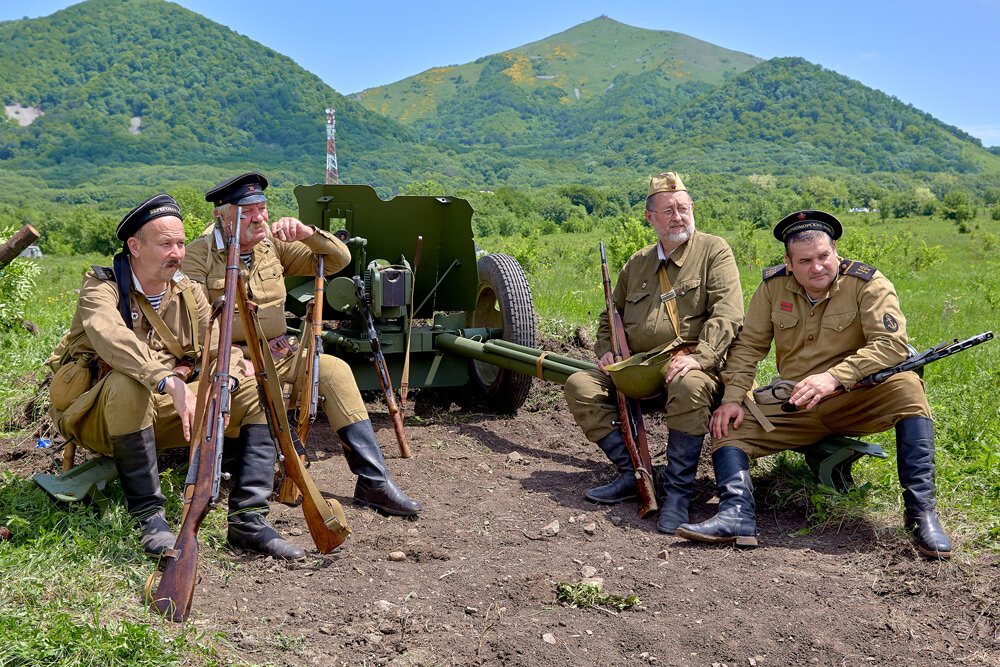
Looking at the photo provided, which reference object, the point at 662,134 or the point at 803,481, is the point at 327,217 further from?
the point at 662,134

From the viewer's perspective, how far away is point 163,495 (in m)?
3.72

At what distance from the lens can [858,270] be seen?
3910 mm

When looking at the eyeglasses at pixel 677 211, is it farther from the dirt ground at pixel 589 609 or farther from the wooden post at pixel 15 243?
the wooden post at pixel 15 243

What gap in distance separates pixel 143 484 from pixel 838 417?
3150 mm

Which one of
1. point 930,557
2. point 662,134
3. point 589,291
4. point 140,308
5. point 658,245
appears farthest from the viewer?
point 662,134

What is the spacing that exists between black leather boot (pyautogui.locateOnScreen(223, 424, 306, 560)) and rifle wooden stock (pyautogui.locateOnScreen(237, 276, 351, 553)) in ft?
1.20

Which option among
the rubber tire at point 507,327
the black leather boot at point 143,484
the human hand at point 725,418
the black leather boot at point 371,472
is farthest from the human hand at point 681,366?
the black leather boot at point 143,484

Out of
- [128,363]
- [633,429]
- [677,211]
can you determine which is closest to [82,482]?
[128,363]

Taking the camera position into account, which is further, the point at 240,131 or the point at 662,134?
the point at 662,134

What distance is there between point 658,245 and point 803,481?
146 cm

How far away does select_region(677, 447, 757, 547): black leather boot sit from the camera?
367 centimetres

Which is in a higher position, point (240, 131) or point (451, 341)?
point (240, 131)

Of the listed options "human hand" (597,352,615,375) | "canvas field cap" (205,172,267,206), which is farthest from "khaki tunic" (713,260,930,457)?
"canvas field cap" (205,172,267,206)

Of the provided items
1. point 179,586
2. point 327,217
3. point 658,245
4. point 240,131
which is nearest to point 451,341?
point 327,217
